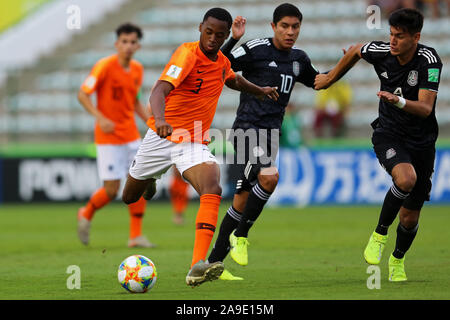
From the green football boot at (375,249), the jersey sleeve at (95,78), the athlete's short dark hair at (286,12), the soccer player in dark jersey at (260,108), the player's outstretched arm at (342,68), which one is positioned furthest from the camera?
the jersey sleeve at (95,78)

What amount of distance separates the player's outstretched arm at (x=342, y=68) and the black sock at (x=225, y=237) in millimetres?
1499

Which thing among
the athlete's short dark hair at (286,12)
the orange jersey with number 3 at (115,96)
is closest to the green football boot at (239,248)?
the athlete's short dark hair at (286,12)

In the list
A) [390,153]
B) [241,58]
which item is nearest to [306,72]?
[241,58]

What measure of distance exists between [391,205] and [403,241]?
0.53 m

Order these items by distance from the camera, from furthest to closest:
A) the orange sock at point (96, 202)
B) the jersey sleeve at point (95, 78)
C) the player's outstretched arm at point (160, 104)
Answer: the jersey sleeve at point (95, 78) → the orange sock at point (96, 202) → the player's outstretched arm at point (160, 104)

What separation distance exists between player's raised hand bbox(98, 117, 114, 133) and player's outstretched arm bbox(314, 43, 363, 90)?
350 cm

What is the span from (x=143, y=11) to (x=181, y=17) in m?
1.29

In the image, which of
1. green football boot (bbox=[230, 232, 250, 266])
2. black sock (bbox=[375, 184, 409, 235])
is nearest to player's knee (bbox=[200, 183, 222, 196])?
green football boot (bbox=[230, 232, 250, 266])

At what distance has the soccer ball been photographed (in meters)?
6.69

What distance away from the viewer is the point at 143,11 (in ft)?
80.8

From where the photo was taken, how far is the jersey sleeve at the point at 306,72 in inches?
341

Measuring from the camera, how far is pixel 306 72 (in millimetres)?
8688

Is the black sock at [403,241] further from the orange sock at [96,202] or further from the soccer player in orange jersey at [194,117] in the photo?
the orange sock at [96,202]

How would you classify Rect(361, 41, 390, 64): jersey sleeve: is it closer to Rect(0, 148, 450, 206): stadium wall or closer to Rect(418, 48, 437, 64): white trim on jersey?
Rect(418, 48, 437, 64): white trim on jersey
